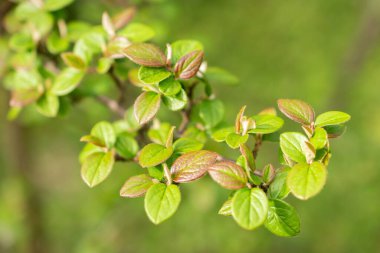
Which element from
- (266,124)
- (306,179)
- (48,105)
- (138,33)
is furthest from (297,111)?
(48,105)

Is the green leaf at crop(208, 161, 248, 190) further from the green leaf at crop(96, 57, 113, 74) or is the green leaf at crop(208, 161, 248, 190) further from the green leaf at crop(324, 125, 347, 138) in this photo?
the green leaf at crop(96, 57, 113, 74)

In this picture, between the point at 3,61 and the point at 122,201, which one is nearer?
the point at 3,61

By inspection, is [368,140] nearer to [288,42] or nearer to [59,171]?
[288,42]

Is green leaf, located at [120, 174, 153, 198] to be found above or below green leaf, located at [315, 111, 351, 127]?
below

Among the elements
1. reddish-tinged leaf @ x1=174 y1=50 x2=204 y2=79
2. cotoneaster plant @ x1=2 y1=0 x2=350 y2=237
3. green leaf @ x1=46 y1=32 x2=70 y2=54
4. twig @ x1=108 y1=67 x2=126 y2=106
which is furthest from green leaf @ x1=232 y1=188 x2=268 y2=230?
green leaf @ x1=46 y1=32 x2=70 y2=54

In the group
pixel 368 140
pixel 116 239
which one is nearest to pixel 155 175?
pixel 116 239

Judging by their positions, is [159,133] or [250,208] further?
[159,133]

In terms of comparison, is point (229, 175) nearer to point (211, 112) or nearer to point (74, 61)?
point (211, 112)
